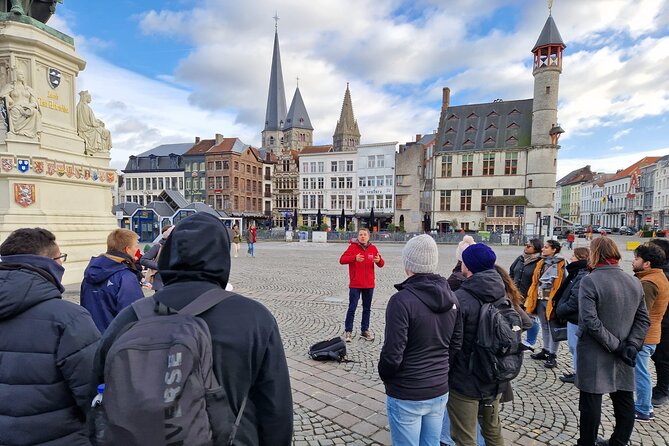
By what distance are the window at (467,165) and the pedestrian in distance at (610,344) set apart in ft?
150

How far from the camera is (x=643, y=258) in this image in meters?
3.96

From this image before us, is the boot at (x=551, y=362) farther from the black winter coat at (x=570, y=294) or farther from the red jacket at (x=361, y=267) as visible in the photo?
the red jacket at (x=361, y=267)

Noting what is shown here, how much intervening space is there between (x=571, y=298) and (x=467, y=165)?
4501cm

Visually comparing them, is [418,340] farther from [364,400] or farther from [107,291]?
[107,291]

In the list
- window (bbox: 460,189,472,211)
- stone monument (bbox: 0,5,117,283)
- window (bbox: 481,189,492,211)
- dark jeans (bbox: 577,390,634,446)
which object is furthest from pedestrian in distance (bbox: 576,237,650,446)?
window (bbox: 460,189,472,211)

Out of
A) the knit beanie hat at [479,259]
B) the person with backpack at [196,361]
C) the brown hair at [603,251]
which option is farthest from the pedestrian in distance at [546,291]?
the person with backpack at [196,361]

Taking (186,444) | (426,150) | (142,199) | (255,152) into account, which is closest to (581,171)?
(426,150)

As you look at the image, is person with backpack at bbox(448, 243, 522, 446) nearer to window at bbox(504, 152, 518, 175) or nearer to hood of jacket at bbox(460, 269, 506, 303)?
hood of jacket at bbox(460, 269, 506, 303)

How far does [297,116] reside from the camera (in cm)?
8600

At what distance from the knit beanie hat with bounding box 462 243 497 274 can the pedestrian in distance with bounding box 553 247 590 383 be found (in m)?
2.08

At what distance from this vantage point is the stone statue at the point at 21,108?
25.5 feet

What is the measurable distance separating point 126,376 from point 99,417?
1.03ft

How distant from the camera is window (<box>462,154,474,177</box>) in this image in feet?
151

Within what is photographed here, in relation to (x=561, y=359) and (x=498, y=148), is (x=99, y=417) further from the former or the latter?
(x=498, y=148)
